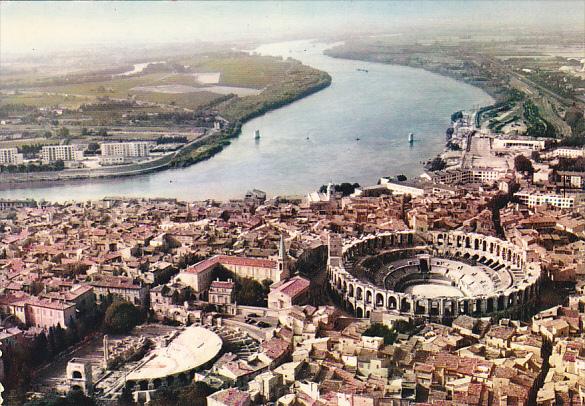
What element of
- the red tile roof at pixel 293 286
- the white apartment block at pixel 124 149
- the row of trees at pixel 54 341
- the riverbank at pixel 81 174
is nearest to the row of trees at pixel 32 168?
the riverbank at pixel 81 174

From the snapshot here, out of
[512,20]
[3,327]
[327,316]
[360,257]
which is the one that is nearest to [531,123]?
[512,20]

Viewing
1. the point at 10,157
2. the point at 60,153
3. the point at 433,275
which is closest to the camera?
the point at 433,275

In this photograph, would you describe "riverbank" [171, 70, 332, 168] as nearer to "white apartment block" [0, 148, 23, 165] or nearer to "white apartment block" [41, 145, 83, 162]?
"white apartment block" [41, 145, 83, 162]

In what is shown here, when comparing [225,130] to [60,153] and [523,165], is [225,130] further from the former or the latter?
[523,165]

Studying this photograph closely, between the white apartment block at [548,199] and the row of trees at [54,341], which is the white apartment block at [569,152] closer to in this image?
the white apartment block at [548,199]

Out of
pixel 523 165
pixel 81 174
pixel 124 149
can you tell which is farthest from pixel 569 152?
pixel 81 174

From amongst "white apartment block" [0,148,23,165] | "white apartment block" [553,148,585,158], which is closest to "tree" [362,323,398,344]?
"white apartment block" [553,148,585,158]

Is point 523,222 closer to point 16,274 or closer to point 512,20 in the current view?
point 16,274
